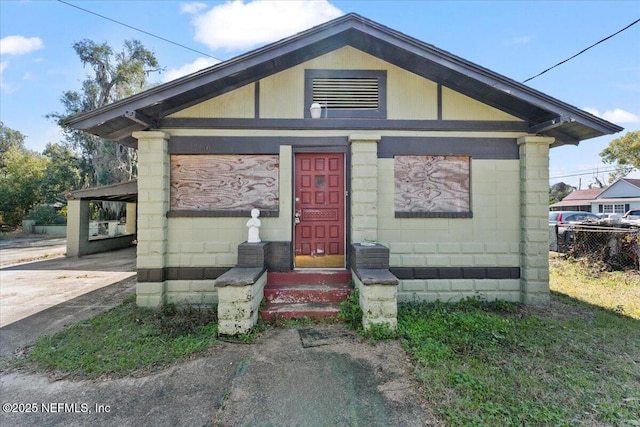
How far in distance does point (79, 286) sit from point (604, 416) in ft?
29.3

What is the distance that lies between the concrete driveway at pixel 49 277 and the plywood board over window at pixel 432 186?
670 centimetres

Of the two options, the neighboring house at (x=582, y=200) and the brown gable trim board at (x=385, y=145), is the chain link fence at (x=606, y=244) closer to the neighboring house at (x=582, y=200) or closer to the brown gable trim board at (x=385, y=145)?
the brown gable trim board at (x=385, y=145)

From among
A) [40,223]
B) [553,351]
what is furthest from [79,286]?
[40,223]

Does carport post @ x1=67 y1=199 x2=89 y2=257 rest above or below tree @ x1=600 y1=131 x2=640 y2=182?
below

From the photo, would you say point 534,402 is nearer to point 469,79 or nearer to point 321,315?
point 321,315

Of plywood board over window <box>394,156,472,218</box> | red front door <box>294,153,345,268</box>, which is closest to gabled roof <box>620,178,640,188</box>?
plywood board over window <box>394,156,472,218</box>

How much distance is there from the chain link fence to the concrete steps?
24.2ft

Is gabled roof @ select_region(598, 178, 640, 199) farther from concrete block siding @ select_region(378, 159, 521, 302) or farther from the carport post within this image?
the carport post

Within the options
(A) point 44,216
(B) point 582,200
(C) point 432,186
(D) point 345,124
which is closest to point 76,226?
(D) point 345,124

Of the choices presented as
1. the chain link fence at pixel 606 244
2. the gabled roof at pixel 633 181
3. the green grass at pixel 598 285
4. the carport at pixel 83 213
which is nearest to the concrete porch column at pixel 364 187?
the green grass at pixel 598 285

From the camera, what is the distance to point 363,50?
5.13m

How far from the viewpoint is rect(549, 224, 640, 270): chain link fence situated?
7117 mm

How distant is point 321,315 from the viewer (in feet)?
14.1

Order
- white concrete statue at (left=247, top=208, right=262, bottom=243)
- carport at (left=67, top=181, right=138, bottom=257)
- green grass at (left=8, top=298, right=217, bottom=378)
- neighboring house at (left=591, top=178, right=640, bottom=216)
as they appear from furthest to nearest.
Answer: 1. neighboring house at (left=591, top=178, right=640, bottom=216)
2. carport at (left=67, top=181, right=138, bottom=257)
3. white concrete statue at (left=247, top=208, right=262, bottom=243)
4. green grass at (left=8, top=298, right=217, bottom=378)
